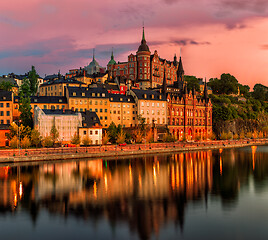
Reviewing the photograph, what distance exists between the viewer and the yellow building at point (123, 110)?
389ft

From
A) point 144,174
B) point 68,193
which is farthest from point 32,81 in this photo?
point 68,193

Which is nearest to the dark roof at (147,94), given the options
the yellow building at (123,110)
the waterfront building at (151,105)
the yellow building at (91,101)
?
the waterfront building at (151,105)

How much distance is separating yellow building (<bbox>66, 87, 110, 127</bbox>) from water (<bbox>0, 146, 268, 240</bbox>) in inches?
1753

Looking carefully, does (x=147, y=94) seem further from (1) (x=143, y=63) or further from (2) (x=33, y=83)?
(2) (x=33, y=83)

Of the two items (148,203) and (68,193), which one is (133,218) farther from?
(68,193)

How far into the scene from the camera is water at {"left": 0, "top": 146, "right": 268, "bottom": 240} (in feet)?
101

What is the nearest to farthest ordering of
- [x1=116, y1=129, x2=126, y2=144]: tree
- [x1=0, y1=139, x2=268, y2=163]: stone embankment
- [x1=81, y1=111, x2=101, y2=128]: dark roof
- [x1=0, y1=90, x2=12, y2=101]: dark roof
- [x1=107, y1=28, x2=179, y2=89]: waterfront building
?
[x1=0, y1=139, x2=268, y2=163]: stone embankment → [x1=116, y1=129, x2=126, y2=144]: tree → [x1=81, y1=111, x2=101, y2=128]: dark roof → [x1=0, y1=90, x2=12, y2=101]: dark roof → [x1=107, y1=28, x2=179, y2=89]: waterfront building

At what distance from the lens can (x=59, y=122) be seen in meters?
95.4

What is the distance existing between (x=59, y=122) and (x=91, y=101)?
804 inches

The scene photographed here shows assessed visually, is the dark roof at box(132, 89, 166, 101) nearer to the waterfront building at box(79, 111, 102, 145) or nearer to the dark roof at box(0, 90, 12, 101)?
the waterfront building at box(79, 111, 102, 145)

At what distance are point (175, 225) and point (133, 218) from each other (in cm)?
427

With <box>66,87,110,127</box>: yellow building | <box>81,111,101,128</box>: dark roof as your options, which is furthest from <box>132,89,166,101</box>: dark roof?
<box>81,111,101,128</box>: dark roof

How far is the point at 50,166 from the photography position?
66688mm

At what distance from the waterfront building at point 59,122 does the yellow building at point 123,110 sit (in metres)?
22.1
